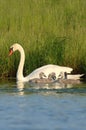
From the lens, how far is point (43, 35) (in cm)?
2188

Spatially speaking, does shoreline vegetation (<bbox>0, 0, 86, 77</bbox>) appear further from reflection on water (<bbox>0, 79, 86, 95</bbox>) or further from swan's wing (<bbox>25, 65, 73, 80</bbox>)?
reflection on water (<bbox>0, 79, 86, 95</bbox>)

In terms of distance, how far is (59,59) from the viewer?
20.8 m

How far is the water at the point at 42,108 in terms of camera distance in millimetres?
13625

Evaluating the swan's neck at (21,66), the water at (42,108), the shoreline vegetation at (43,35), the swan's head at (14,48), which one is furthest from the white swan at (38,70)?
the water at (42,108)

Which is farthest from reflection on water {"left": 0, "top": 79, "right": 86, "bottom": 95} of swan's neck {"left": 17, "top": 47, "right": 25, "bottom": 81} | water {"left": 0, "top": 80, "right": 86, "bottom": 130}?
swan's neck {"left": 17, "top": 47, "right": 25, "bottom": 81}

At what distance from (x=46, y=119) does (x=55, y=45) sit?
7.01 metres

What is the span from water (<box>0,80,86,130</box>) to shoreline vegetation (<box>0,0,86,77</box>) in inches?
79.0

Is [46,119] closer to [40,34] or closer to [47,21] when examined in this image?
[40,34]

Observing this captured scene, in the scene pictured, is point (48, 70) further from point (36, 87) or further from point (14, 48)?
point (14, 48)

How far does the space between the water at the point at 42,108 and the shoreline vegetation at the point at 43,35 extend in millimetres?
2007

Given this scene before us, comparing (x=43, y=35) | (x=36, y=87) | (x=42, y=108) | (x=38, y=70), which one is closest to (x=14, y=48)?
(x=38, y=70)

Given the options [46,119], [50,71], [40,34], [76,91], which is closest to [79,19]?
[40,34]

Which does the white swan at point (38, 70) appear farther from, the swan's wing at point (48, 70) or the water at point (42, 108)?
the water at point (42, 108)

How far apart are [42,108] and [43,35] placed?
22.2 ft
